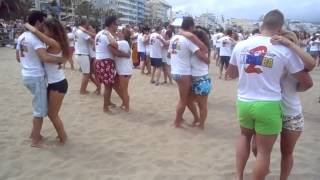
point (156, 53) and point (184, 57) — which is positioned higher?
point (184, 57)

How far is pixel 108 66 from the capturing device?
24.3 feet

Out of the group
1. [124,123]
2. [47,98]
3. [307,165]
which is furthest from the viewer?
[124,123]

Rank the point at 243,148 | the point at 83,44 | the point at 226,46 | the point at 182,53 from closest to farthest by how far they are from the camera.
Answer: the point at 243,148 < the point at 182,53 < the point at 83,44 < the point at 226,46

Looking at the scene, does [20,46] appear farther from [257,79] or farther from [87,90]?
[87,90]

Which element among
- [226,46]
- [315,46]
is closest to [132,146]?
[226,46]

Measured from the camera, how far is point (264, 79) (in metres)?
3.54

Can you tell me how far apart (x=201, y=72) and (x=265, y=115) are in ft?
9.48

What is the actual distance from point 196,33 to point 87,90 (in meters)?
4.58

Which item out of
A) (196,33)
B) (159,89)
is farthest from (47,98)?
(159,89)

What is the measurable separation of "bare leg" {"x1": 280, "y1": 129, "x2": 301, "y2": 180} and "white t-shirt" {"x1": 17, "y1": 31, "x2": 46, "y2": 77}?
3.10 meters

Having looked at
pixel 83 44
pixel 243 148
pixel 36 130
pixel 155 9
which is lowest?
pixel 36 130

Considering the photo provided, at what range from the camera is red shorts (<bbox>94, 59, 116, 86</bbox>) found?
7.39 meters

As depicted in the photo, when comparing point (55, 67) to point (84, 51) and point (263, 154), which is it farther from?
point (84, 51)

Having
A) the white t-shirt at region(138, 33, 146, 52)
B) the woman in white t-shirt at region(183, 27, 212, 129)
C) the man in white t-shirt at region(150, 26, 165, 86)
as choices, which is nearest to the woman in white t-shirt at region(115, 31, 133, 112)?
the woman in white t-shirt at region(183, 27, 212, 129)
